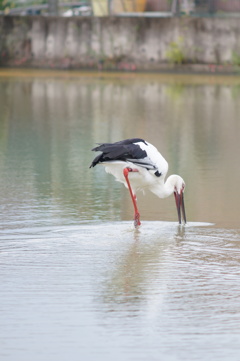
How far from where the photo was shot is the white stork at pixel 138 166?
8.72 metres

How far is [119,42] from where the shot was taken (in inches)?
1113

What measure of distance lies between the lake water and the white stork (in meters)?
0.29

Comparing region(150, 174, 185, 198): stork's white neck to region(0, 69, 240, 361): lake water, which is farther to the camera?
region(150, 174, 185, 198): stork's white neck

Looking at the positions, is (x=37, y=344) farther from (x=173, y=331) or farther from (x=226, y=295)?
(x=226, y=295)

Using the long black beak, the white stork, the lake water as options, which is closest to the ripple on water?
the lake water

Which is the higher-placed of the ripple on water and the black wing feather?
the black wing feather

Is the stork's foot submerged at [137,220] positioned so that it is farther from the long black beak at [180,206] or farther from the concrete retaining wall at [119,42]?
the concrete retaining wall at [119,42]

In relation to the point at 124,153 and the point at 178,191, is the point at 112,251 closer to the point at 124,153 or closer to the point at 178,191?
the point at 124,153

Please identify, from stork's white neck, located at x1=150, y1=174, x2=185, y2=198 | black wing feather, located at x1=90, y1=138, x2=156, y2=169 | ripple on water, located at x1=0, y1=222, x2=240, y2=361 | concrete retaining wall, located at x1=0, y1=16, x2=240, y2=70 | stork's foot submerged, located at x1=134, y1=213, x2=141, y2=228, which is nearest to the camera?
ripple on water, located at x1=0, y1=222, x2=240, y2=361

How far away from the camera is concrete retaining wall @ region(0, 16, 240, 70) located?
27.4 metres

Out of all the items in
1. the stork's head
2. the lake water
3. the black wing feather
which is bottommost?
the lake water

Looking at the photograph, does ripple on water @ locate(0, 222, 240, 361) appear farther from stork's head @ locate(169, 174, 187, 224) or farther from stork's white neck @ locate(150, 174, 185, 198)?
stork's white neck @ locate(150, 174, 185, 198)

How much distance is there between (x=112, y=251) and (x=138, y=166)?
1436 millimetres

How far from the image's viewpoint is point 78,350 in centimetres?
537
